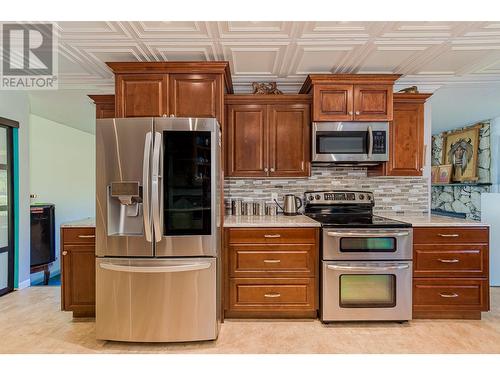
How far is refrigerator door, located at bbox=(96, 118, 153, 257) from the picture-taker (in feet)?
7.41

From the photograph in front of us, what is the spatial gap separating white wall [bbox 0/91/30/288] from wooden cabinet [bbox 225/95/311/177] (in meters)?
2.53

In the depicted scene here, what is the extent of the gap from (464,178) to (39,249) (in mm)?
7308

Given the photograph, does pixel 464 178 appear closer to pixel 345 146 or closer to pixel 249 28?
pixel 345 146

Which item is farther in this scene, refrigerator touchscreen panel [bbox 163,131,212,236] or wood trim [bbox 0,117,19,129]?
wood trim [bbox 0,117,19,129]

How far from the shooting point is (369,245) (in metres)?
2.66

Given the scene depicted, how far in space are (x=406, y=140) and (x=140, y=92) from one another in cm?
260

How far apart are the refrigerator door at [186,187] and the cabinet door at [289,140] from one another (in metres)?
0.96

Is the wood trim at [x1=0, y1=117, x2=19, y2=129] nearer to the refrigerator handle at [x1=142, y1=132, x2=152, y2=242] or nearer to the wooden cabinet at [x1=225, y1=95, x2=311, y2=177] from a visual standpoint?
the refrigerator handle at [x1=142, y1=132, x2=152, y2=242]

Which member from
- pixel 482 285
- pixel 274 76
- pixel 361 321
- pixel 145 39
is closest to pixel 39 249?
pixel 145 39

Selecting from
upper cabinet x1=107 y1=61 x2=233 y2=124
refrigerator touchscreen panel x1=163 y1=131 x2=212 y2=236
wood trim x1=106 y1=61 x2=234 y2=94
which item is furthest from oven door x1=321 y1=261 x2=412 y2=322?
wood trim x1=106 y1=61 x2=234 y2=94

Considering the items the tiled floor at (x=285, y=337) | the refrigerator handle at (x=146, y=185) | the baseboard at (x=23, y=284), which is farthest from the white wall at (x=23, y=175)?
the refrigerator handle at (x=146, y=185)

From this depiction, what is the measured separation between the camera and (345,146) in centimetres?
307

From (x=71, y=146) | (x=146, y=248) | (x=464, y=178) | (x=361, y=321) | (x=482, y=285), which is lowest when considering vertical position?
(x=361, y=321)

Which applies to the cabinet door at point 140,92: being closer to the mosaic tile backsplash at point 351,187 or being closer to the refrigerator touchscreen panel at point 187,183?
the refrigerator touchscreen panel at point 187,183
